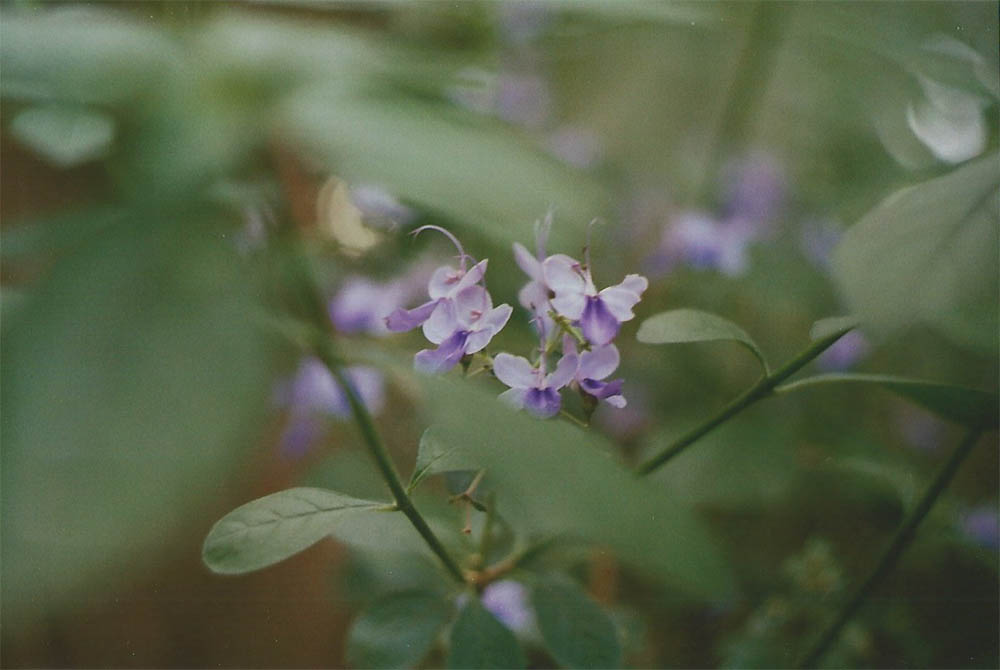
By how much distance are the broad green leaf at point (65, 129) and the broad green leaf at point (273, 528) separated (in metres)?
0.17

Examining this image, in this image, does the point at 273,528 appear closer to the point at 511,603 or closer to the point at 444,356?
the point at 444,356

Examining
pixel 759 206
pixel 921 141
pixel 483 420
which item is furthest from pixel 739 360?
pixel 483 420

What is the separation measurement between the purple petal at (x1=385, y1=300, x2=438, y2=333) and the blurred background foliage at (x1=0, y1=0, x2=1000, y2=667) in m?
0.03

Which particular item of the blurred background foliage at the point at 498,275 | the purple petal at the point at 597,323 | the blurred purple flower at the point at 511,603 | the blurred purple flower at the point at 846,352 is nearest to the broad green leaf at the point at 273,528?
the blurred background foliage at the point at 498,275

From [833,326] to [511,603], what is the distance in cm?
34

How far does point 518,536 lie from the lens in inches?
18.8

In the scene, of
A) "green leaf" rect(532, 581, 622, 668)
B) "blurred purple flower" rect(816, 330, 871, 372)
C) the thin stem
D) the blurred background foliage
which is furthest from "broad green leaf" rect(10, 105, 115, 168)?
"blurred purple flower" rect(816, 330, 871, 372)

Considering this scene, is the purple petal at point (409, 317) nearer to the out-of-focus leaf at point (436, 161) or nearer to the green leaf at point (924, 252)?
the out-of-focus leaf at point (436, 161)

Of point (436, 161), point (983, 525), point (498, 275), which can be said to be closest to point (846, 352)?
point (983, 525)

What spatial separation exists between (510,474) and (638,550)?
0.04 meters

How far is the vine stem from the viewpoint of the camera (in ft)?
1.17

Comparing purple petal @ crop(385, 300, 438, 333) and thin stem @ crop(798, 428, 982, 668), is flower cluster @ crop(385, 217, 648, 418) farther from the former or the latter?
thin stem @ crop(798, 428, 982, 668)

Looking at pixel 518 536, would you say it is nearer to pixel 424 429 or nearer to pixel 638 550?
pixel 424 429

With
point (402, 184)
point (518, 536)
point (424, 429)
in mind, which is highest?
point (402, 184)
